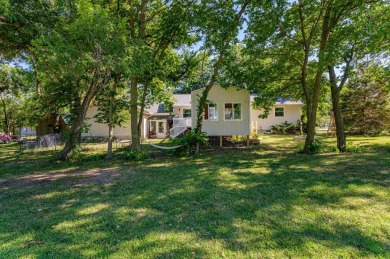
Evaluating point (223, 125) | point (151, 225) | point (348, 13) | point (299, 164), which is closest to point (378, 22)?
point (348, 13)

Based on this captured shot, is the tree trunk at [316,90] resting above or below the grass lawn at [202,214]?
above

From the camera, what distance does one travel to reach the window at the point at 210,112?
1420 centimetres

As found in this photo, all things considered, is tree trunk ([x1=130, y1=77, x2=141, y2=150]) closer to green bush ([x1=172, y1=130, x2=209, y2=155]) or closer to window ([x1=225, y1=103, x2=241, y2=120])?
green bush ([x1=172, y1=130, x2=209, y2=155])

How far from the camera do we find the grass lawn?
3.01 metres

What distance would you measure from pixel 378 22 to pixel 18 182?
494 inches

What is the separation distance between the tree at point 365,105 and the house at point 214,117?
591cm

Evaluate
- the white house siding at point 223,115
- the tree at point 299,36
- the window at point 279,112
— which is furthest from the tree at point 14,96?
the window at point 279,112

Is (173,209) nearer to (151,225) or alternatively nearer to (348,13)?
(151,225)

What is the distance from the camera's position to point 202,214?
4082 millimetres

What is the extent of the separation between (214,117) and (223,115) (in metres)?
0.57

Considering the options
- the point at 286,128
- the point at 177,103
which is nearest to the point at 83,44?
the point at 177,103

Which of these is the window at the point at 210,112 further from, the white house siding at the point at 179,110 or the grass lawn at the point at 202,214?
the white house siding at the point at 179,110

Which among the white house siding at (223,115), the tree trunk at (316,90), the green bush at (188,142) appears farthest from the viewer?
the white house siding at (223,115)

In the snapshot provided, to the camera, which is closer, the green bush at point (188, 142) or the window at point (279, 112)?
the green bush at point (188, 142)
